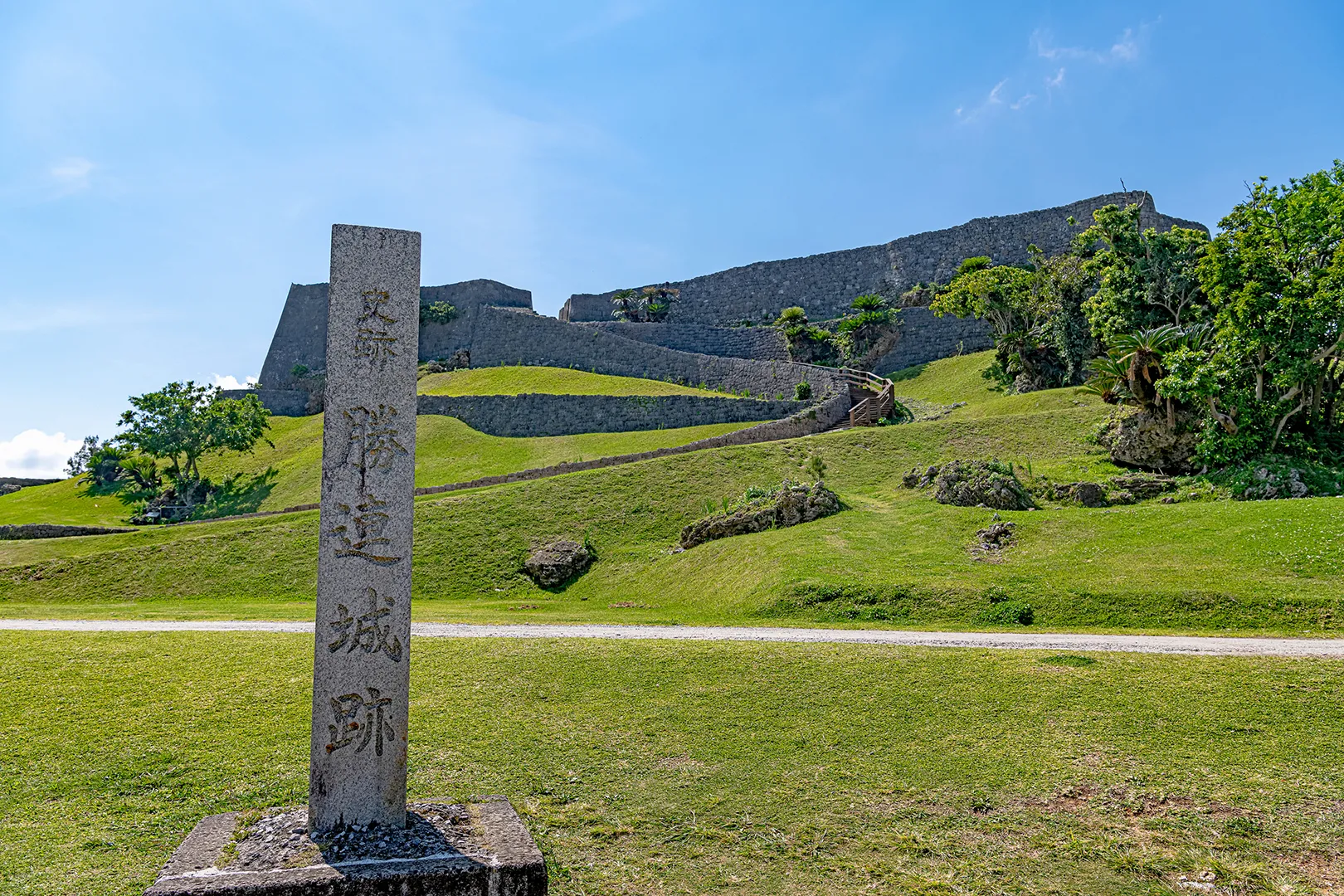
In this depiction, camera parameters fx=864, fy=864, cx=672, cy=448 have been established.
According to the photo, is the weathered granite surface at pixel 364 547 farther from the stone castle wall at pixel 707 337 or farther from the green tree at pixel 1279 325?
the stone castle wall at pixel 707 337

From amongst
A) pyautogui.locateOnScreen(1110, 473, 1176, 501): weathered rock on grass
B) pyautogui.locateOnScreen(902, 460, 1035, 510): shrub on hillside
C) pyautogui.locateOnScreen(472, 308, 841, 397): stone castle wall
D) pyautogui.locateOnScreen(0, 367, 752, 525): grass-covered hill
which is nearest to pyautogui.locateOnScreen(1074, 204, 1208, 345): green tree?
pyautogui.locateOnScreen(472, 308, 841, 397): stone castle wall

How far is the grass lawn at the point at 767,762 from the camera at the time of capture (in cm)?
547

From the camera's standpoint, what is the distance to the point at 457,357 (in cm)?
6300

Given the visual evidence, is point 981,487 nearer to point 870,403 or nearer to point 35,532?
point 870,403

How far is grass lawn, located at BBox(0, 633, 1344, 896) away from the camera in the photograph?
5473 millimetres

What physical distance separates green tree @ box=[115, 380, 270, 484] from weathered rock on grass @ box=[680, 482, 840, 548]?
32.3 metres

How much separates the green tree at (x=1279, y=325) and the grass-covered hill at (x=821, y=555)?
287cm

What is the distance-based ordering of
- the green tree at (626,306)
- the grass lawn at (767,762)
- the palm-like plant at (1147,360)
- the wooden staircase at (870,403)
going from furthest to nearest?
the green tree at (626,306)
the wooden staircase at (870,403)
the palm-like plant at (1147,360)
the grass lawn at (767,762)

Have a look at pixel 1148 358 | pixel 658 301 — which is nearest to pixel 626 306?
pixel 658 301

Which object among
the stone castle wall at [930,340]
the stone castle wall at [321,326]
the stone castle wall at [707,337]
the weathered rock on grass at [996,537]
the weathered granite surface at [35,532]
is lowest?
the weathered rock on grass at [996,537]

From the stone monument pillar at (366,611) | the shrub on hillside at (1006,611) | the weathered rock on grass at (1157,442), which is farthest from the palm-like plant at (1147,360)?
the stone monument pillar at (366,611)

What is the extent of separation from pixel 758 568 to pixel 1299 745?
35.7 feet

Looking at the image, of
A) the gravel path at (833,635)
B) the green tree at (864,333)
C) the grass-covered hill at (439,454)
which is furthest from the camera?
the green tree at (864,333)

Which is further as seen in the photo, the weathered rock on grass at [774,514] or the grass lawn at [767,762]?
the weathered rock on grass at [774,514]
